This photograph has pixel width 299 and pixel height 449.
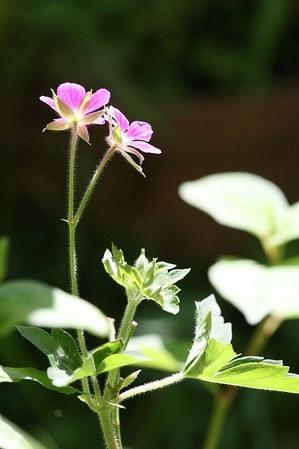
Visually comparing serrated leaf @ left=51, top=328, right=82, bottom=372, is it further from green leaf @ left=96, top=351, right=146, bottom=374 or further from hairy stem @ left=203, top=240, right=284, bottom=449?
hairy stem @ left=203, top=240, right=284, bottom=449

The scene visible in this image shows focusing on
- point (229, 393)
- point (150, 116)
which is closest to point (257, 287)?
point (229, 393)

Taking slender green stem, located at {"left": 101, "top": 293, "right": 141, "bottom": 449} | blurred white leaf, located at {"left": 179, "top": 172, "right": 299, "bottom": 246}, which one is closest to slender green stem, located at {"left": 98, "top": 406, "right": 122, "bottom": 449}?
slender green stem, located at {"left": 101, "top": 293, "right": 141, "bottom": 449}

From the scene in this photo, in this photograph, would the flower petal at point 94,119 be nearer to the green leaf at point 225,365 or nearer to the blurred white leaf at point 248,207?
the green leaf at point 225,365

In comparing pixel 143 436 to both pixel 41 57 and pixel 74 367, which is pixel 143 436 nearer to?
pixel 41 57

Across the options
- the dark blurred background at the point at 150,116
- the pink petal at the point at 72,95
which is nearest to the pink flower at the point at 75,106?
the pink petal at the point at 72,95

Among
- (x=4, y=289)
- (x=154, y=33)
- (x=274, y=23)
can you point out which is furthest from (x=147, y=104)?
(x=4, y=289)
